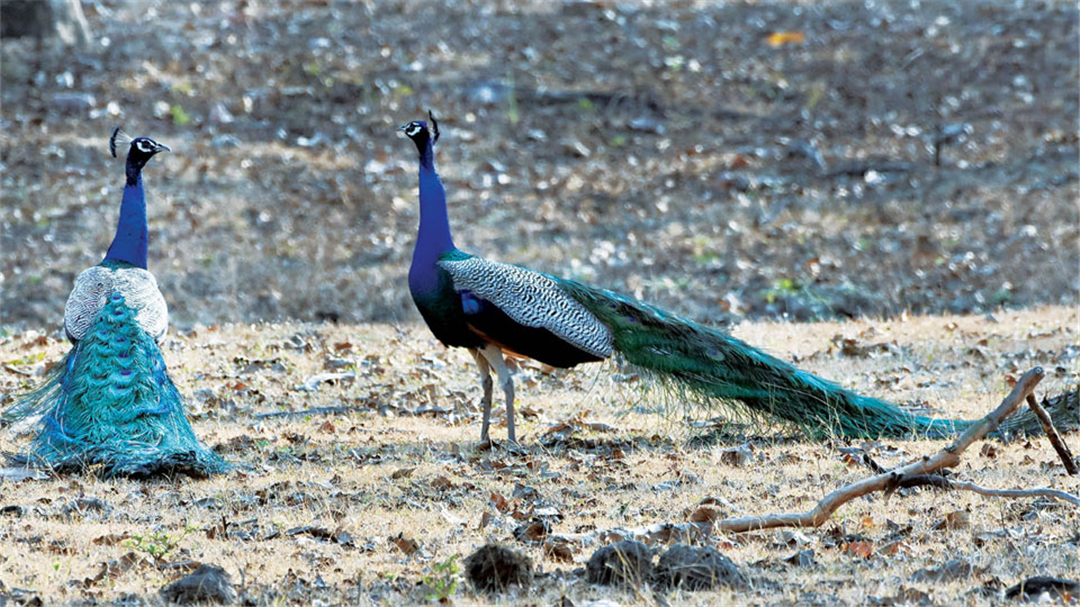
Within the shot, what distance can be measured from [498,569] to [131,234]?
4.43m

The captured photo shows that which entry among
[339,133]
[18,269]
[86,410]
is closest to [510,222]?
[339,133]

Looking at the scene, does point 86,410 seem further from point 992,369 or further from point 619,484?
point 992,369

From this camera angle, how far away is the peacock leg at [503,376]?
7.47m

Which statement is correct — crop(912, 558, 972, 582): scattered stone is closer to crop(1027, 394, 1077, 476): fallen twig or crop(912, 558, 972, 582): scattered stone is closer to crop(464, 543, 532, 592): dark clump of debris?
crop(1027, 394, 1077, 476): fallen twig

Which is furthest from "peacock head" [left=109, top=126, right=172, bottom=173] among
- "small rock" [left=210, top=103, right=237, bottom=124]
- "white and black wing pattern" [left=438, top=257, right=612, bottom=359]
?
"small rock" [left=210, top=103, right=237, bottom=124]

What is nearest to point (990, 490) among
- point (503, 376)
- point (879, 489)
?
point (879, 489)

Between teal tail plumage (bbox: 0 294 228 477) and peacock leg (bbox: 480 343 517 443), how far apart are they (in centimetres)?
163

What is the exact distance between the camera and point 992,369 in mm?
9289

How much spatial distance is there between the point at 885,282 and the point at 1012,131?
495cm

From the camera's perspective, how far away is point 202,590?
439 cm

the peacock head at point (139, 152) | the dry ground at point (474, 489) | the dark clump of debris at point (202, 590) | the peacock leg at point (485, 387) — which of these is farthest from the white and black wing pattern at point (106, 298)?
the dark clump of debris at point (202, 590)

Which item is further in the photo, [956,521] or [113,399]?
[113,399]

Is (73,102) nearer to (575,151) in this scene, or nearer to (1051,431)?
(575,151)

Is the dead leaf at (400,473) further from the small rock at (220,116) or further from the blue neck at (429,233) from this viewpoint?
the small rock at (220,116)
